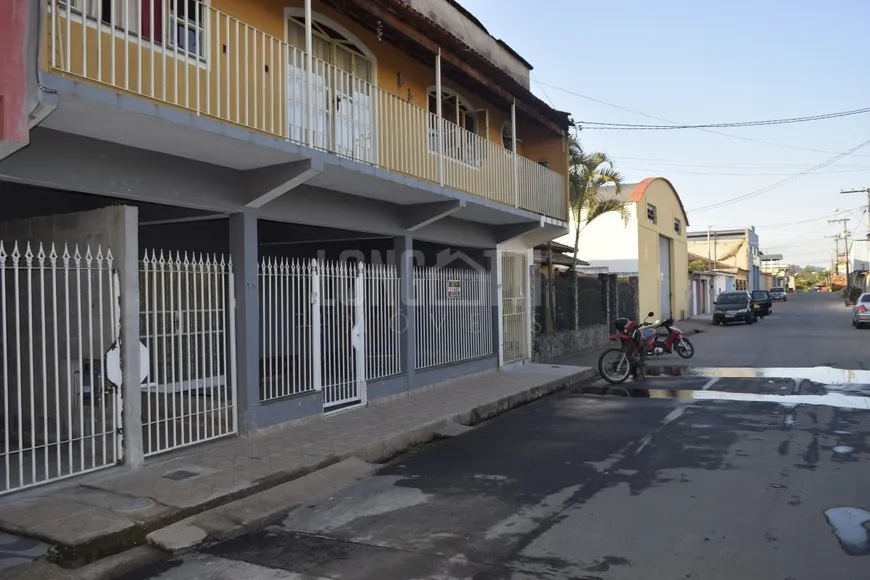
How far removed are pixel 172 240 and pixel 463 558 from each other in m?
7.90

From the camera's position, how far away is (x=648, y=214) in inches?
1219

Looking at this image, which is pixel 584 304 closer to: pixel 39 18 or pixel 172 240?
pixel 172 240

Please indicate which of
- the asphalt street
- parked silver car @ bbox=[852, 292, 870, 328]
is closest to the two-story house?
the asphalt street

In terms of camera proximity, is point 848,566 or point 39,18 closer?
point 848,566

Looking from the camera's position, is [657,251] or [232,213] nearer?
[232,213]

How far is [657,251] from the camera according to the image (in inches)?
1277

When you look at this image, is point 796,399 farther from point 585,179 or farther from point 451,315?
point 585,179

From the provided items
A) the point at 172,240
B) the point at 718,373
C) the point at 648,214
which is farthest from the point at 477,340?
the point at 648,214

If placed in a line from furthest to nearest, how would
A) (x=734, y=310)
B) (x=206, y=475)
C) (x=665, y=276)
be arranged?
(x=665, y=276)
(x=734, y=310)
(x=206, y=475)

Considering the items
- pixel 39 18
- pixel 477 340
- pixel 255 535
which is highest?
pixel 39 18

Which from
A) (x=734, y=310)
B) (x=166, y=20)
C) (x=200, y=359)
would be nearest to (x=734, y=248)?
(x=734, y=310)

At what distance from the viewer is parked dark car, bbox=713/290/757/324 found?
32688 millimetres

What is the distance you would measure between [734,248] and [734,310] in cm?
4121

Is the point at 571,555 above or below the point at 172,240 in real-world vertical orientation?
below
